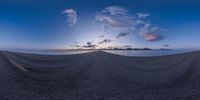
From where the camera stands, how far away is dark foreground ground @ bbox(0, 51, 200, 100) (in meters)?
7.65

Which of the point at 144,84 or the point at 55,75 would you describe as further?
the point at 144,84

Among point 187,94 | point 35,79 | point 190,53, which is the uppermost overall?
point 190,53

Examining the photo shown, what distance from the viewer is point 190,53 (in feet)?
28.8

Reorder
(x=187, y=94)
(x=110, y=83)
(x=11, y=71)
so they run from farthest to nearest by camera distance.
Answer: (x=110, y=83)
(x=187, y=94)
(x=11, y=71)

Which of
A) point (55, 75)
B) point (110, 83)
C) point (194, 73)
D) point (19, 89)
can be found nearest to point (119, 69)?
point (110, 83)

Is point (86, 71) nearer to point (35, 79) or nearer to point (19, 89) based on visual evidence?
point (35, 79)

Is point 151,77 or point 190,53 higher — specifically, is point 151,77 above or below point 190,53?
below

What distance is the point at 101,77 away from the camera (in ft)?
A: 30.0

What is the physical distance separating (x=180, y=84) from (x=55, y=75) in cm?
411

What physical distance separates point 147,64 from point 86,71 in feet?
6.69

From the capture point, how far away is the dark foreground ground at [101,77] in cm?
765

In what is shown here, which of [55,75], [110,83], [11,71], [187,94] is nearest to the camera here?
[11,71]

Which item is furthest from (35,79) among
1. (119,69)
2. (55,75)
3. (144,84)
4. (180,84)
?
(180,84)

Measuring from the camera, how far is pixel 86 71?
27.5 feet
